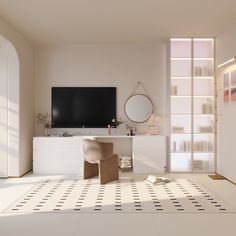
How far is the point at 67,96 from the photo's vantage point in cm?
710

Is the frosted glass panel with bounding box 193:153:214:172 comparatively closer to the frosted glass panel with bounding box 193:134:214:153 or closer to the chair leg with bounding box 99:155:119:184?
the frosted glass panel with bounding box 193:134:214:153

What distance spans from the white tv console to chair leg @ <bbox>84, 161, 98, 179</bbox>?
44 centimetres

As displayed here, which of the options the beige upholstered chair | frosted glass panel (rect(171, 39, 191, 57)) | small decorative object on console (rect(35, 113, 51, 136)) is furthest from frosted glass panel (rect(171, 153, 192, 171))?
small decorative object on console (rect(35, 113, 51, 136))

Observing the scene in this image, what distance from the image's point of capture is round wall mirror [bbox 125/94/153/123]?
708 centimetres

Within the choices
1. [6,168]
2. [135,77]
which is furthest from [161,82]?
[6,168]

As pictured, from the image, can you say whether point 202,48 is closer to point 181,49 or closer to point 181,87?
point 181,49

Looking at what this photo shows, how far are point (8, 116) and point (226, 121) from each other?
3.90 metres

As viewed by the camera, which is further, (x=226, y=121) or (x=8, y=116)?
(x=8, y=116)

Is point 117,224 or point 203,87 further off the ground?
point 203,87

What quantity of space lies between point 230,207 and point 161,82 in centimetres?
351

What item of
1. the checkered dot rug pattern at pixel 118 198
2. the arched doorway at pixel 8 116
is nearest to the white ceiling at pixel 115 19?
the arched doorway at pixel 8 116

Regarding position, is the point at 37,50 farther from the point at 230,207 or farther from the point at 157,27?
the point at 230,207

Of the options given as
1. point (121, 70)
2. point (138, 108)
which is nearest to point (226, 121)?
point (138, 108)

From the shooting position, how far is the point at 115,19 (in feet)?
17.8
